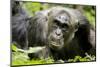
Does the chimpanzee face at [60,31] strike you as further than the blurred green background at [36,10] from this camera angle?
Yes

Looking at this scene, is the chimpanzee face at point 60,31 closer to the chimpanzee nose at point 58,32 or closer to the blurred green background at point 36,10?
the chimpanzee nose at point 58,32

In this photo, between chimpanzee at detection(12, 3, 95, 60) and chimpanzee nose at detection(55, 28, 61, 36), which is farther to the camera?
chimpanzee nose at detection(55, 28, 61, 36)

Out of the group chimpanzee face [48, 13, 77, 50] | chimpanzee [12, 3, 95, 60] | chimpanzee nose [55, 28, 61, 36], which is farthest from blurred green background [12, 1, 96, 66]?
chimpanzee nose [55, 28, 61, 36]

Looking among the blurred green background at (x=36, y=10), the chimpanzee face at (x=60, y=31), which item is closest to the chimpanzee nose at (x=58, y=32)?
the chimpanzee face at (x=60, y=31)

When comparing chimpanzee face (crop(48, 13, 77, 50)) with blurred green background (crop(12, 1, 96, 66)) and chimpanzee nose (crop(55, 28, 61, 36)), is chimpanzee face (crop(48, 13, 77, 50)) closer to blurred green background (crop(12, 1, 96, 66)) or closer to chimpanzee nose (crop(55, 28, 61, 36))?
chimpanzee nose (crop(55, 28, 61, 36))

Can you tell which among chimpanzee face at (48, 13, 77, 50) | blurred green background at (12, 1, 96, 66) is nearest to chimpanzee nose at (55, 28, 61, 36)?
chimpanzee face at (48, 13, 77, 50)

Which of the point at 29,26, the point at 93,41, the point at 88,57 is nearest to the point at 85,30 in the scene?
the point at 93,41

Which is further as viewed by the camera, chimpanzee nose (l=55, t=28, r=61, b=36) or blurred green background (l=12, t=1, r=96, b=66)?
chimpanzee nose (l=55, t=28, r=61, b=36)

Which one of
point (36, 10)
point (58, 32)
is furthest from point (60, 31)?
point (36, 10)

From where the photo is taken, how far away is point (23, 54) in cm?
205

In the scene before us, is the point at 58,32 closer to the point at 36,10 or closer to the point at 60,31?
the point at 60,31

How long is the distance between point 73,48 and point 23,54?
62 centimetres

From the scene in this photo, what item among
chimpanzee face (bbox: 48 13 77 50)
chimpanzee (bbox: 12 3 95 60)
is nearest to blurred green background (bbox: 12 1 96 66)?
chimpanzee (bbox: 12 3 95 60)
